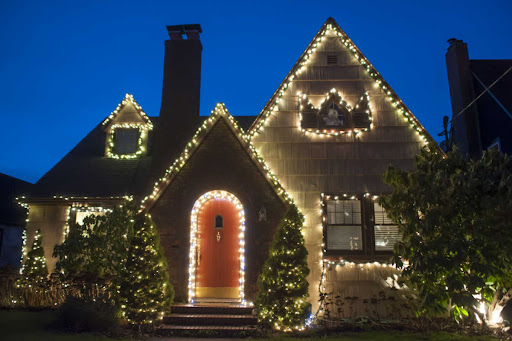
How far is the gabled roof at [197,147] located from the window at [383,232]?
305 cm

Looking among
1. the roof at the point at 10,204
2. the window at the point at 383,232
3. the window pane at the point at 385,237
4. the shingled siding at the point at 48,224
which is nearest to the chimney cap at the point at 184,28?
the shingled siding at the point at 48,224

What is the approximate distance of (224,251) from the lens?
11992 millimetres

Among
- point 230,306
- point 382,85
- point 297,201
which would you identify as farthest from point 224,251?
point 382,85

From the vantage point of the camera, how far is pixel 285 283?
999 centimetres

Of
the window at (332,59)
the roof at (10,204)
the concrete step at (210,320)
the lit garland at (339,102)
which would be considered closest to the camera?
the concrete step at (210,320)

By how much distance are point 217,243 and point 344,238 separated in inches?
150

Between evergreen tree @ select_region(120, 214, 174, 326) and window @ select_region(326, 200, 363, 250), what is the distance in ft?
16.1

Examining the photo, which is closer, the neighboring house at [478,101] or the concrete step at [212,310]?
the concrete step at [212,310]

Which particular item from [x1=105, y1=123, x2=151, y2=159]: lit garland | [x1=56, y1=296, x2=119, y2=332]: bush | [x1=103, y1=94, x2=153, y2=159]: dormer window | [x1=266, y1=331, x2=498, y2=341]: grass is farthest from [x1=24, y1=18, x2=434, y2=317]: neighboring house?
[x1=56, y1=296, x2=119, y2=332]: bush

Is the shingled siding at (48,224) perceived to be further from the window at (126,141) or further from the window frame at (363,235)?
the window frame at (363,235)

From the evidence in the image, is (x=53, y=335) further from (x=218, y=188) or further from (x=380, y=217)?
(x=380, y=217)

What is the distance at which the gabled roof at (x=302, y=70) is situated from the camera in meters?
12.9

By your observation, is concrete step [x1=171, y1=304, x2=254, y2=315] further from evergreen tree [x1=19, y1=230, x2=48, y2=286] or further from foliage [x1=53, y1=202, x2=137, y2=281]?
evergreen tree [x1=19, y1=230, x2=48, y2=286]

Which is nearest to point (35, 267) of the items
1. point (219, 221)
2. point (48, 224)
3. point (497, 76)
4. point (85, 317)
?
point (48, 224)
